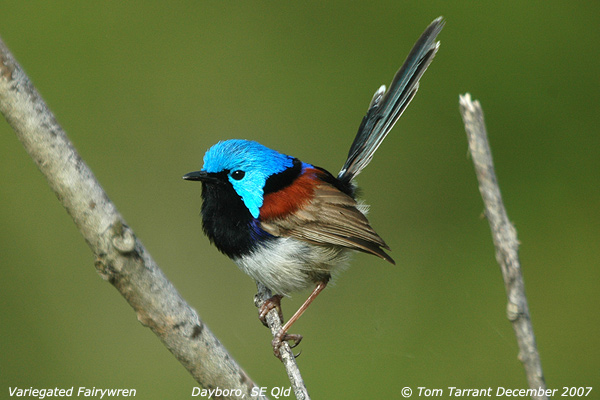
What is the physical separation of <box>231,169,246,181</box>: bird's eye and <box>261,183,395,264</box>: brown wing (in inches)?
9.3

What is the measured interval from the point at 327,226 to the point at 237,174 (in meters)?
0.49

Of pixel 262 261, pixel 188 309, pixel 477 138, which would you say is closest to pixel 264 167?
pixel 262 261

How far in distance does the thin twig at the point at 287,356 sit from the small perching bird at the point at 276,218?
5.3 inches

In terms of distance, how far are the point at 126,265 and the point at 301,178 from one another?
170cm

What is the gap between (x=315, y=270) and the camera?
2.99 metres

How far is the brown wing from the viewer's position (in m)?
2.85

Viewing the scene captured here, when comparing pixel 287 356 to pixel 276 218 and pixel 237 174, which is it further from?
pixel 237 174

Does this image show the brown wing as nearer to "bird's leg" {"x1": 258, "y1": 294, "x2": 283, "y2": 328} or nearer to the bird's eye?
the bird's eye

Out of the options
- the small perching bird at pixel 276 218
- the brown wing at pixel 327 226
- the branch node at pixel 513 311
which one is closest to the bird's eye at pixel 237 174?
the small perching bird at pixel 276 218

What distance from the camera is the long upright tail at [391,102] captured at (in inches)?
120

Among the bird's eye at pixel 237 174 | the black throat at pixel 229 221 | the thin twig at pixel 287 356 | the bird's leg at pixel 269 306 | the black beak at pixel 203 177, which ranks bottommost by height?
the thin twig at pixel 287 356

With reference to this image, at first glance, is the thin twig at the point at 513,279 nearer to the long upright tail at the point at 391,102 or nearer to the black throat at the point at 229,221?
the black throat at the point at 229,221

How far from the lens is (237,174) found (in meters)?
2.85

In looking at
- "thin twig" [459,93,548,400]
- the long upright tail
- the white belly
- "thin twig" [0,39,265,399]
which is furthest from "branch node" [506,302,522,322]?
the long upright tail
